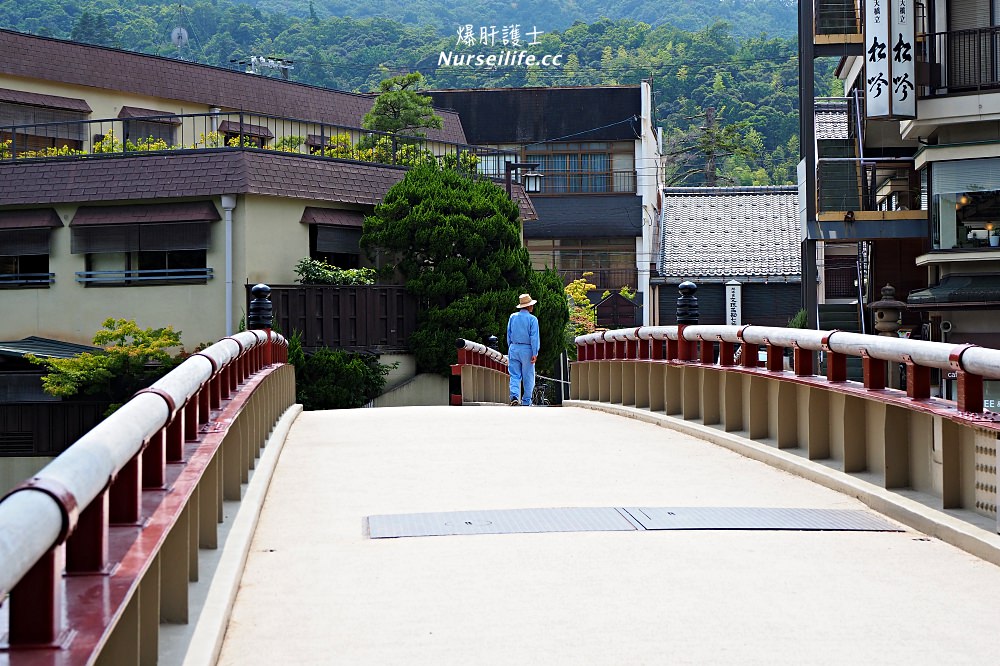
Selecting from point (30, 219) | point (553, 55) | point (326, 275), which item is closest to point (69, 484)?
point (326, 275)

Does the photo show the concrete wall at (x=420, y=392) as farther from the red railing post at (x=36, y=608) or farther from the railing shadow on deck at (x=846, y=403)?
the red railing post at (x=36, y=608)

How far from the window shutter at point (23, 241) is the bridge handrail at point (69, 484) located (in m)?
28.2

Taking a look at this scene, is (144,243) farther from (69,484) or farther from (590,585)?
(69,484)

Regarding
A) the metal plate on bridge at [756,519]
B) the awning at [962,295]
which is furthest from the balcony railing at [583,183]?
the metal plate on bridge at [756,519]

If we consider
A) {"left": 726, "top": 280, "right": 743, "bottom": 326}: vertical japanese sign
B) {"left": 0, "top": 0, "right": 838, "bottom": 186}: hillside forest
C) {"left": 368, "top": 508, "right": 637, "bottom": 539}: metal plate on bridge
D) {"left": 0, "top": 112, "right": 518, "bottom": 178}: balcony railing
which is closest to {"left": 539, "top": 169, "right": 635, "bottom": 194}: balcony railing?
{"left": 726, "top": 280, "right": 743, "bottom": 326}: vertical japanese sign

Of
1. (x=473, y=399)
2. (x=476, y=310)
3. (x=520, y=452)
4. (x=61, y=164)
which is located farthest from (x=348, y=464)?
(x=61, y=164)

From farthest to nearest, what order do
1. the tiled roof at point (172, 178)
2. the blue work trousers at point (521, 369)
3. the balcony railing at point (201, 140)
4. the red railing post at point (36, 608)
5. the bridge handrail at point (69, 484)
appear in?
the balcony railing at point (201, 140) < the tiled roof at point (172, 178) < the blue work trousers at point (521, 369) < the red railing post at point (36, 608) < the bridge handrail at point (69, 484)

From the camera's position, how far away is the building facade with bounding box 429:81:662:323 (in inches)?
2298

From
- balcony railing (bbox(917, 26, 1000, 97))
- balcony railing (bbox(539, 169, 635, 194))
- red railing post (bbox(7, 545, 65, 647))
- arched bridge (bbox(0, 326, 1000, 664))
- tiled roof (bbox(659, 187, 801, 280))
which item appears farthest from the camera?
tiled roof (bbox(659, 187, 801, 280))

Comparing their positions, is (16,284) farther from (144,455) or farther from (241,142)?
(144,455)

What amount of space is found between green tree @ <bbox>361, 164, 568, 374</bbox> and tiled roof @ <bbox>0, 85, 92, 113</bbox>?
10.6 metres

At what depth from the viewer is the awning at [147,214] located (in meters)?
31.3

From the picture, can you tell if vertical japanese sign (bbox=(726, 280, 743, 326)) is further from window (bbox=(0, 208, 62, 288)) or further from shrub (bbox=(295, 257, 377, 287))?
window (bbox=(0, 208, 62, 288))

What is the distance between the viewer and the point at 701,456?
12.3m
